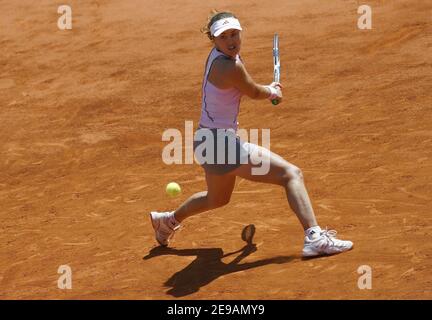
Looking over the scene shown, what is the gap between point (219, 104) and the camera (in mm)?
6434

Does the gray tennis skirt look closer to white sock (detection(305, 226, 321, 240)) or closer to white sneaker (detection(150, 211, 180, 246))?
white sock (detection(305, 226, 321, 240))

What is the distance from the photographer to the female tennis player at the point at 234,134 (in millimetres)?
6301

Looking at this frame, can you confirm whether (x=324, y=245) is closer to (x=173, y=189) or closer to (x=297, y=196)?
(x=297, y=196)

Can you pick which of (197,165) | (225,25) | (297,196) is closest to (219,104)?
(225,25)

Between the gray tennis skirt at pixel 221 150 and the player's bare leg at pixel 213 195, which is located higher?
the gray tennis skirt at pixel 221 150

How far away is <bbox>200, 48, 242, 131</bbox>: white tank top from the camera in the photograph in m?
6.40

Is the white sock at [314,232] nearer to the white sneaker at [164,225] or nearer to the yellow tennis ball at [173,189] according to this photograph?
the white sneaker at [164,225]

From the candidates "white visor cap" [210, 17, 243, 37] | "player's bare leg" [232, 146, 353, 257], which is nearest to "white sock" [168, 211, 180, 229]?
"player's bare leg" [232, 146, 353, 257]

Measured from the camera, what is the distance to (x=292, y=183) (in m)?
6.36

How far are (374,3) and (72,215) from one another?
7459 millimetres

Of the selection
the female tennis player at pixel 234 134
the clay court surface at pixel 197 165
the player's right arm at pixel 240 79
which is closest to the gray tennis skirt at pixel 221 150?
the female tennis player at pixel 234 134

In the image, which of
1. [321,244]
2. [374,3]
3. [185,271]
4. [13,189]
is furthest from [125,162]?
[374,3]

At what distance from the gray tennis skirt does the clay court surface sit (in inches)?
30.7

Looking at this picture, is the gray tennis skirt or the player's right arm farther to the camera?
the gray tennis skirt
